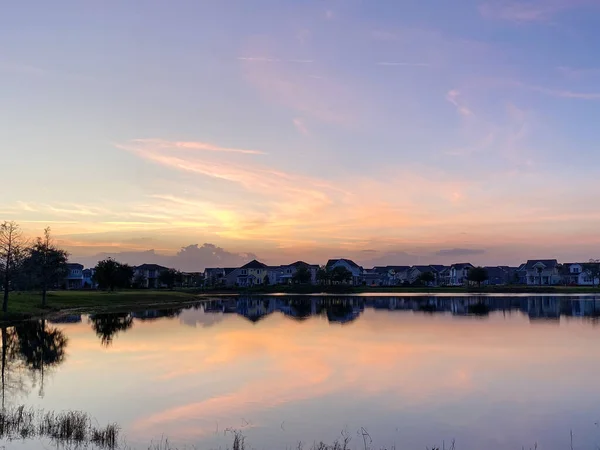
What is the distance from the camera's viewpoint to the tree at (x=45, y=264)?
53625 mm

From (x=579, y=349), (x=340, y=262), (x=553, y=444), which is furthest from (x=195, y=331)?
(x=340, y=262)

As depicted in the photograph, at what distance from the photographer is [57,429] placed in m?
14.0

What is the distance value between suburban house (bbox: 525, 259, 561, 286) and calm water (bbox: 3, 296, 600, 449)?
108 m

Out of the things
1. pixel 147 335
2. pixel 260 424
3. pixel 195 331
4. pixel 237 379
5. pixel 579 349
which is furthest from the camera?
pixel 195 331

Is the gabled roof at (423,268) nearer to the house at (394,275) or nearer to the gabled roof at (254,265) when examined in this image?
the house at (394,275)

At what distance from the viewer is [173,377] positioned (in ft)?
73.5

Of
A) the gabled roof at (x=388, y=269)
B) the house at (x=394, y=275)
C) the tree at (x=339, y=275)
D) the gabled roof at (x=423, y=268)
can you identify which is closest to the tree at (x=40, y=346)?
the tree at (x=339, y=275)

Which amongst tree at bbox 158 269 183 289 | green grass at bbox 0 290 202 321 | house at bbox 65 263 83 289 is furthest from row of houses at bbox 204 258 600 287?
green grass at bbox 0 290 202 321

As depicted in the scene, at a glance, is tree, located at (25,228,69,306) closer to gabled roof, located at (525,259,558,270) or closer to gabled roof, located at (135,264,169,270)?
gabled roof, located at (135,264,169,270)

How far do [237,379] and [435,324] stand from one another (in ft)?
83.1

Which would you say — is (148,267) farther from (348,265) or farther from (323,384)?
(323,384)

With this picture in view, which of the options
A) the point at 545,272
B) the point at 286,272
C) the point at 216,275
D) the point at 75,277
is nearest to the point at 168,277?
the point at 75,277

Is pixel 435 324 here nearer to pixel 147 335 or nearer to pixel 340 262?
pixel 147 335

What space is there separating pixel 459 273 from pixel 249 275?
56724 mm
